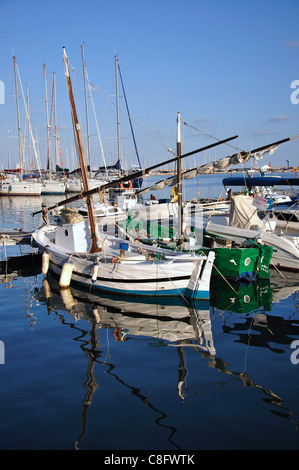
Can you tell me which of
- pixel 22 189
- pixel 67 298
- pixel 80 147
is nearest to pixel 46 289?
pixel 67 298

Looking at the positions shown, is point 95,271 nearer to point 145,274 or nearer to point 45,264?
point 145,274

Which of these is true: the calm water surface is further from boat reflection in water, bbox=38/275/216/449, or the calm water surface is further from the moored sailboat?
the moored sailboat

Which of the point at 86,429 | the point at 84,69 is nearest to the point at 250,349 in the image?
the point at 86,429

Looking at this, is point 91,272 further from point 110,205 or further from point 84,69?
point 84,69

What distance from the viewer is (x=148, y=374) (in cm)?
793

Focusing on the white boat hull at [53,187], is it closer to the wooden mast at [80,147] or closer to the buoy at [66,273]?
the wooden mast at [80,147]

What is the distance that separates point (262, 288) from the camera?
15.1 metres

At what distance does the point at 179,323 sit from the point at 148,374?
3237 millimetres

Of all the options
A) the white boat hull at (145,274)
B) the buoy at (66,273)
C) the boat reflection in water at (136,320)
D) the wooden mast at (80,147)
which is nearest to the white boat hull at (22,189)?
the wooden mast at (80,147)

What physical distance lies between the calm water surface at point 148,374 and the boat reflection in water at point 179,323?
33 mm

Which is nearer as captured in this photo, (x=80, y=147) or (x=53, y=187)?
(x=80, y=147)

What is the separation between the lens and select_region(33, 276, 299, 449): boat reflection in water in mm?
7383
